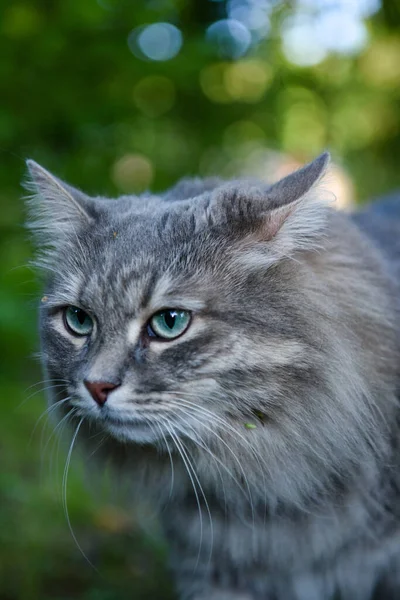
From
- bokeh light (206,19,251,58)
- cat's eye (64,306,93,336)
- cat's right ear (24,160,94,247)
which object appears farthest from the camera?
bokeh light (206,19,251,58)

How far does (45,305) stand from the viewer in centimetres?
223

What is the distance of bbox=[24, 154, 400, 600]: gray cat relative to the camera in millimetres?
1903

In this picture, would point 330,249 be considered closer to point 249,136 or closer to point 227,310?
point 227,310

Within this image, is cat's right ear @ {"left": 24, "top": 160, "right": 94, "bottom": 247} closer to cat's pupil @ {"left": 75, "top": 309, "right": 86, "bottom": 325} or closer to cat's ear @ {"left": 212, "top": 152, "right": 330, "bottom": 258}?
cat's pupil @ {"left": 75, "top": 309, "right": 86, "bottom": 325}

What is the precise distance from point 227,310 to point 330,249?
1.46 ft

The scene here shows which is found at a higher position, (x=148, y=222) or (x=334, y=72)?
(x=334, y=72)

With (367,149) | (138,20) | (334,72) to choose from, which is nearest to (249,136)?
(138,20)

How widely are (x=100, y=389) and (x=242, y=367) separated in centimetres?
39

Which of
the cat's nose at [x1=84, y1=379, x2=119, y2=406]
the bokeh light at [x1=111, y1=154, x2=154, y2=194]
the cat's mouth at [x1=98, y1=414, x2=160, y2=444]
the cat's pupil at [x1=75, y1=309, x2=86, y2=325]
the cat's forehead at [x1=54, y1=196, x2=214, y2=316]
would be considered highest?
the bokeh light at [x1=111, y1=154, x2=154, y2=194]

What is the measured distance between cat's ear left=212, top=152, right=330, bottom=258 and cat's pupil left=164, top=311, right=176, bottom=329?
11.6 inches

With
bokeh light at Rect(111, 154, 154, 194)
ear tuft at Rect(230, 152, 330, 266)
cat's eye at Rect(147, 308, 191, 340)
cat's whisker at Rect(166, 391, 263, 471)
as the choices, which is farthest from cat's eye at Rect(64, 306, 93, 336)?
bokeh light at Rect(111, 154, 154, 194)

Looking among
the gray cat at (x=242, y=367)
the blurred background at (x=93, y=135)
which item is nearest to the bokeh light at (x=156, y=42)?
the blurred background at (x=93, y=135)

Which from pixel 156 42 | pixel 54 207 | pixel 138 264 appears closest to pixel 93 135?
pixel 156 42

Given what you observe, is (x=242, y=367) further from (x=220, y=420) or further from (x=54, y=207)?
A: (x=54, y=207)
